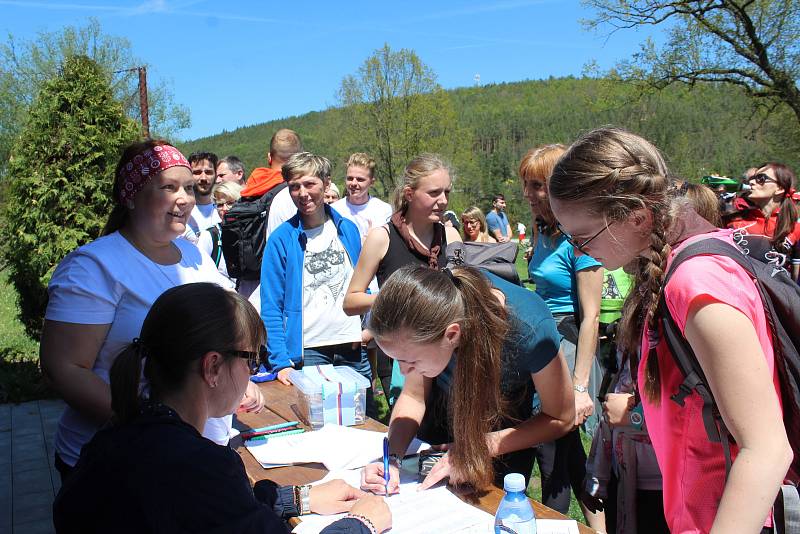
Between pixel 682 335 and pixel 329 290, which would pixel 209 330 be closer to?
pixel 682 335

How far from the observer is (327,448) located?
2.22 meters

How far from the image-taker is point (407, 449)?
213 centimetres

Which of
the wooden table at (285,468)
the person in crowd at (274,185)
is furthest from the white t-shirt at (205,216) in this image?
the wooden table at (285,468)

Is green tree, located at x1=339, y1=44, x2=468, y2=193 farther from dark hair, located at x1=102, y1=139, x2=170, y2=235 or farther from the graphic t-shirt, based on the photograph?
dark hair, located at x1=102, y1=139, x2=170, y2=235

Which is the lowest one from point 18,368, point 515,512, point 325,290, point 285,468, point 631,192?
point 18,368

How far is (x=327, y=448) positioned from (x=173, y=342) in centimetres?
91

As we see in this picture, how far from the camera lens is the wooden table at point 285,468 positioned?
5.80 ft

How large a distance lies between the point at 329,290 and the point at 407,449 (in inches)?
61.9

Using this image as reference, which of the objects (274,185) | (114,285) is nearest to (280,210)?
(274,185)

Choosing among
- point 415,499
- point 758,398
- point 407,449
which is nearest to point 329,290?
point 407,449

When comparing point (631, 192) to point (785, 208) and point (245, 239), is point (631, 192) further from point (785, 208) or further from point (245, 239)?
point (785, 208)

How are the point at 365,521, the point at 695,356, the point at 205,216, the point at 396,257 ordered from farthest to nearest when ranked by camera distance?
the point at 205,216, the point at 396,257, the point at 365,521, the point at 695,356

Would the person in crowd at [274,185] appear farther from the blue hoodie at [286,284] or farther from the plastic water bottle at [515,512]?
the plastic water bottle at [515,512]

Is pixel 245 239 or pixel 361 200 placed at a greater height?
pixel 361 200
